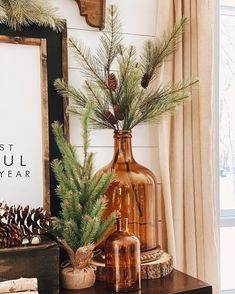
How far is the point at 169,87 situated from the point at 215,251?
0.66m

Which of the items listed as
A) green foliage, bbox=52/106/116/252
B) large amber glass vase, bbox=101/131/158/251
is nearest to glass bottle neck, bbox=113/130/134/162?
large amber glass vase, bbox=101/131/158/251

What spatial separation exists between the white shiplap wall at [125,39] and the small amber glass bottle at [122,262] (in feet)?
1.32

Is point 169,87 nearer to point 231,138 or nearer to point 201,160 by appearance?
point 201,160

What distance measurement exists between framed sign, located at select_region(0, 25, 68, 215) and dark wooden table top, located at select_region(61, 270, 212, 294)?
1.12 feet

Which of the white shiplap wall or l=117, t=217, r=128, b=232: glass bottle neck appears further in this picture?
the white shiplap wall

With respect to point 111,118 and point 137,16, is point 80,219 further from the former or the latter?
point 137,16

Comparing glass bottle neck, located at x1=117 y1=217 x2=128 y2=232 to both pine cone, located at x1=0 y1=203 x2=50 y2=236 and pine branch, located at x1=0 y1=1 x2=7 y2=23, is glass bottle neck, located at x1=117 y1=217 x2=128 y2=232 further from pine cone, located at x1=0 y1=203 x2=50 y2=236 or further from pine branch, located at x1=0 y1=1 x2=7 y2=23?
pine branch, located at x1=0 y1=1 x2=7 y2=23

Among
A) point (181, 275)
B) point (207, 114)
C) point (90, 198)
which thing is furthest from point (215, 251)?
point (90, 198)

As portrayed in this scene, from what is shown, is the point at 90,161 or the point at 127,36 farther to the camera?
the point at 127,36

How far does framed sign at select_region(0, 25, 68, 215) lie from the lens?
4.47ft

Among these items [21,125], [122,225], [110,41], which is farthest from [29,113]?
[122,225]

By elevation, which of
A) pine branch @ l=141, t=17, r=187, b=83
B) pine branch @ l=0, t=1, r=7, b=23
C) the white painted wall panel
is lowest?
pine branch @ l=141, t=17, r=187, b=83

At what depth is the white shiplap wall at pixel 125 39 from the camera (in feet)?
4.84

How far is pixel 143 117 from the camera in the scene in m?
1.38
